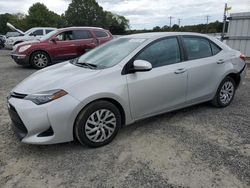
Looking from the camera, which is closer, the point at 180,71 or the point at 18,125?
the point at 18,125

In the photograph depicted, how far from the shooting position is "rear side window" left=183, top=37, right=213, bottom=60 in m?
4.14

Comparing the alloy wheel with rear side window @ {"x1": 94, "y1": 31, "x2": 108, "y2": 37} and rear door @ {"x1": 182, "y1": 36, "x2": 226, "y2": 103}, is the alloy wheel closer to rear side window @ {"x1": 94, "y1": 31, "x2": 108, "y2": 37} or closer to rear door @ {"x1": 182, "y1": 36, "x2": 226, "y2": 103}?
rear door @ {"x1": 182, "y1": 36, "x2": 226, "y2": 103}

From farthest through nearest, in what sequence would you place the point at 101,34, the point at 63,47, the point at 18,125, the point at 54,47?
the point at 101,34 → the point at 63,47 → the point at 54,47 → the point at 18,125

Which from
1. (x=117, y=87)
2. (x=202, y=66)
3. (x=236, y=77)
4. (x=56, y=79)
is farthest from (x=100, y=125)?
(x=236, y=77)

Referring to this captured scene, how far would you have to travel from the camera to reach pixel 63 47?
9.52m

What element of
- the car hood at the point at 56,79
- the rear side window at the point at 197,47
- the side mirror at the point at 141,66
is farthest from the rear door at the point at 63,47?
the side mirror at the point at 141,66

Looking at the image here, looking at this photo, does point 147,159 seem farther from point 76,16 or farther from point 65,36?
point 76,16

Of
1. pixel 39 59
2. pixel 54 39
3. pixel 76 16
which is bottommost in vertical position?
pixel 39 59

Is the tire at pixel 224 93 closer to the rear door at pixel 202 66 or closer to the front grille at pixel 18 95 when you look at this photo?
the rear door at pixel 202 66

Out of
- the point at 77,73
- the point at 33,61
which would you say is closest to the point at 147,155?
the point at 77,73

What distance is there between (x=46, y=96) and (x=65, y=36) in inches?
284

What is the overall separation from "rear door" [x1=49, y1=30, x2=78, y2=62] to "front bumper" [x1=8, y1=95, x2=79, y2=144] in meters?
6.74

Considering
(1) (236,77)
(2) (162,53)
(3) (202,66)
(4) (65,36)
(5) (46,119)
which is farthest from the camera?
(4) (65,36)

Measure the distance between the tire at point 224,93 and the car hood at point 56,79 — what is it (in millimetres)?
2474
